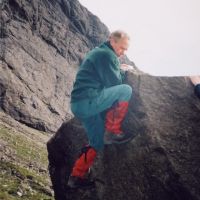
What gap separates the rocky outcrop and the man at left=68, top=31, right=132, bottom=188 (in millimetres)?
52913

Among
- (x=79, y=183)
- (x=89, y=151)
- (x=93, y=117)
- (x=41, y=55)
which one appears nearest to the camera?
(x=93, y=117)

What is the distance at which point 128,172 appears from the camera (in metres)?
12.1

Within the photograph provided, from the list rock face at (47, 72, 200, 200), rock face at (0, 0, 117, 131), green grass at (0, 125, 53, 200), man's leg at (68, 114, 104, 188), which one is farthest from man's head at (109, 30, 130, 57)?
rock face at (0, 0, 117, 131)

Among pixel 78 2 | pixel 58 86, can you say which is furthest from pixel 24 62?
pixel 78 2

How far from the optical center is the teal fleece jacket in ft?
38.6

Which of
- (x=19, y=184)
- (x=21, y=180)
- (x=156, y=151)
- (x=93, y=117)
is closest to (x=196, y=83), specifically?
(x=156, y=151)

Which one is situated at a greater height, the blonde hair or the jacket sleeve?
the blonde hair

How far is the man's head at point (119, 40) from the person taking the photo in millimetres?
11945

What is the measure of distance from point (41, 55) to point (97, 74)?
7506 cm

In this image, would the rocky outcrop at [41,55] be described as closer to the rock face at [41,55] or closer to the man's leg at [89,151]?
the rock face at [41,55]

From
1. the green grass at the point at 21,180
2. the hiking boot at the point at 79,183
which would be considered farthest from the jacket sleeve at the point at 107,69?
the green grass at the point at 21,180

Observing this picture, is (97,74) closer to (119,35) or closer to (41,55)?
(119,35)

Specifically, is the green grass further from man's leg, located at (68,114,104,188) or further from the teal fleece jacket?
the teal fleece jacket

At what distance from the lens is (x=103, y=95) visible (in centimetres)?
1160
